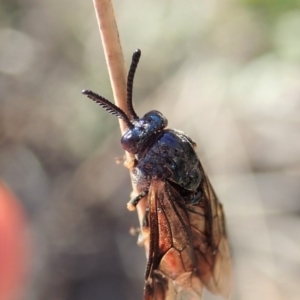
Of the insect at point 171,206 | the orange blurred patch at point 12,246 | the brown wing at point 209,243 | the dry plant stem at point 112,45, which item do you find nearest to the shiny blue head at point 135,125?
the insect at point 171,206

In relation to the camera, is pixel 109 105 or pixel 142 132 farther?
pixel 142 132

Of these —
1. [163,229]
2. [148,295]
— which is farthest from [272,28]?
[148,295]

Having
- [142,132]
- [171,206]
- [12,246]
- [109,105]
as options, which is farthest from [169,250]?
[12,246]

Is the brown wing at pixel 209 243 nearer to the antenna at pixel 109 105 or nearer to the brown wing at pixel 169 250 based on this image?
the brown wing at pixel 169 250

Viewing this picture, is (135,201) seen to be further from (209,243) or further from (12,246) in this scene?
(12,246)

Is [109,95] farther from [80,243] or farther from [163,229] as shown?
[163,229]

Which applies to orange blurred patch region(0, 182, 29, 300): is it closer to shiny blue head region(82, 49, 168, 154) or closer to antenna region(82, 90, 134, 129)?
shiny blue head region(82, 49, 168, 154)

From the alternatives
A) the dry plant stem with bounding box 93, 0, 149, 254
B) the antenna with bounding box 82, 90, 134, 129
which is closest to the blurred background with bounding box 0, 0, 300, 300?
the antenna with bounding box 82, 90, 134, 129
